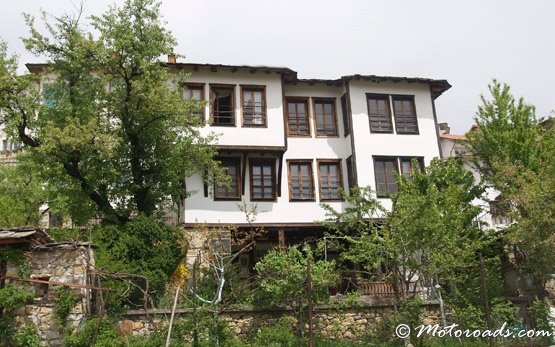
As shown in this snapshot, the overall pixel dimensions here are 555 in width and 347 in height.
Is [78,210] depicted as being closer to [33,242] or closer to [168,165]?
[168,165]

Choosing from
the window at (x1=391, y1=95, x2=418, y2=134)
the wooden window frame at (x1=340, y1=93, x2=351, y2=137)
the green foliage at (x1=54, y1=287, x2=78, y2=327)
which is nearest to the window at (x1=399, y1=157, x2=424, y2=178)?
→ the window at (x1=391, y1=95, x2=418, y2=134)

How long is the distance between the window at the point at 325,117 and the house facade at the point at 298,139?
46 mm

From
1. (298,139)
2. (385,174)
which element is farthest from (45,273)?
(385,174)

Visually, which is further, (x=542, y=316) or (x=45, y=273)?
(x=542, y=316)

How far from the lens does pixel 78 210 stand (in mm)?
18625

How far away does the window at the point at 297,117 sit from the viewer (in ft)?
78.3

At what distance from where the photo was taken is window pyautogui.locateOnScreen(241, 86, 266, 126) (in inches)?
879

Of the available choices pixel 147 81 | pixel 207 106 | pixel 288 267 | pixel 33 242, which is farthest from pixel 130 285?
pixel 207 106

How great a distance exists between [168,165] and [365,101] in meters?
9.98

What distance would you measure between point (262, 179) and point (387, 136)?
608 cm

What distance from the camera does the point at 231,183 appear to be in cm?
2186

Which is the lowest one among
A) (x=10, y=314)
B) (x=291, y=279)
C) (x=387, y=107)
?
(x=10, y=314)

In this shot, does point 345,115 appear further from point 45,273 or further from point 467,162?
point 45,273

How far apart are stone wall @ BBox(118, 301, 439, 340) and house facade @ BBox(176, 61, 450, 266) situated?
664 cm
